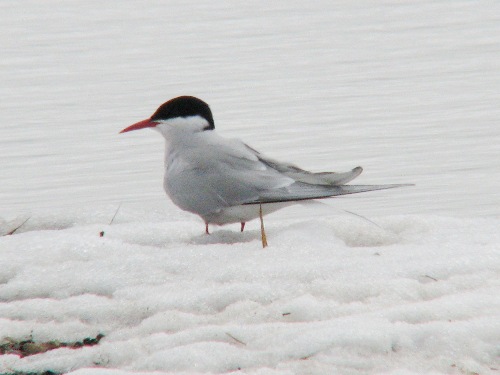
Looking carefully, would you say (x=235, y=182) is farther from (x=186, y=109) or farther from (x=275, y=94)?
(x=275, y=94)

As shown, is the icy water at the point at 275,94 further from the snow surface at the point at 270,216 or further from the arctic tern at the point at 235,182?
the arctic tern at the point at 235,182

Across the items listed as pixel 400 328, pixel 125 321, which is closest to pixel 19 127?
pixel 125 321

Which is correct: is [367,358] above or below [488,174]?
above

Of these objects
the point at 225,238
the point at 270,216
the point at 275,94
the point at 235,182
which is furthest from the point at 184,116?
the point at 275,94

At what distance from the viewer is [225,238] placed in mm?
6016

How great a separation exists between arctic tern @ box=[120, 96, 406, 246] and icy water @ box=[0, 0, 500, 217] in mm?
2471

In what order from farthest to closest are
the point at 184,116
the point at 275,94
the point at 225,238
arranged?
the point at 275,94
the point at 184,116
the point at 225,238

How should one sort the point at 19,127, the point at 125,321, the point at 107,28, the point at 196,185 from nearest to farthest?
1. the point at 125,321
2. the point at 196,185
3. the point at 19,127
4. the point at 107,28

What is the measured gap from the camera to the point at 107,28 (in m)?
20.5

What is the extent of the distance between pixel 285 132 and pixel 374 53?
478 cm

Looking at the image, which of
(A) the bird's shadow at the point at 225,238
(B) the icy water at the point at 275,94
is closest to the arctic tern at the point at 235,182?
(A) the bird's shadow at the point at 225,238

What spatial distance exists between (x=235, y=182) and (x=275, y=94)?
7347mm

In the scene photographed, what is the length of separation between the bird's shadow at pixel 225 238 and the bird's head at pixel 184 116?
2.20 feet

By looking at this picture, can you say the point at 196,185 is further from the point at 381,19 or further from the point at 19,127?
the point at 381,19
